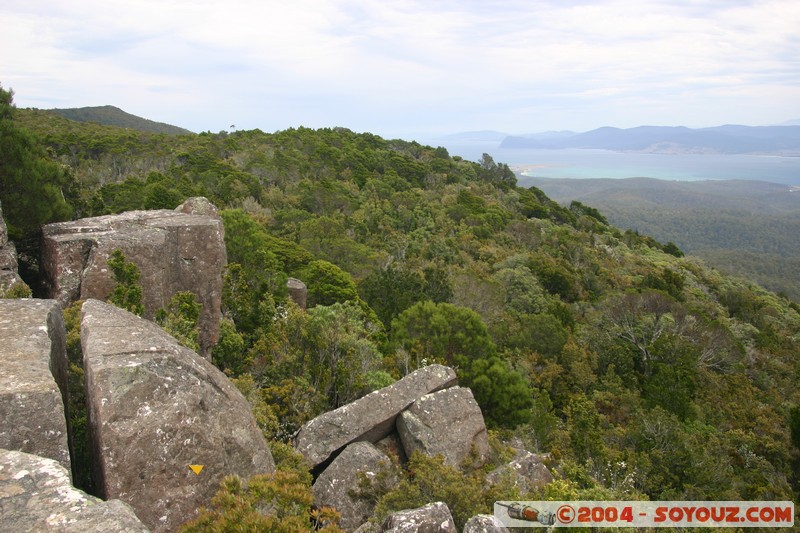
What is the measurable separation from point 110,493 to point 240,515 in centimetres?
185

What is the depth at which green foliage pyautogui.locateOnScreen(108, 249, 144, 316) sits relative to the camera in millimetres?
10227

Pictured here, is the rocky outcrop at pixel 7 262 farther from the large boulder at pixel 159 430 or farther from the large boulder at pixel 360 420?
the large boulder at pixel 360 420

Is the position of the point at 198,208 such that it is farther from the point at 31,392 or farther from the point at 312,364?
the point at 31,392

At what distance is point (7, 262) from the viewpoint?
11.0 metres

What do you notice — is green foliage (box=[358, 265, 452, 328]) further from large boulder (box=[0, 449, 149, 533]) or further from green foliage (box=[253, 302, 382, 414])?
large boulder (box=[0, 449, 149, 533])

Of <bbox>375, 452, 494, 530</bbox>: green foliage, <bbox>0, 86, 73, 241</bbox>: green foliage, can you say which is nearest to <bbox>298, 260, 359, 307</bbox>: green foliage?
<bbox>0, 86, 73, 241</bbox>: green foliage

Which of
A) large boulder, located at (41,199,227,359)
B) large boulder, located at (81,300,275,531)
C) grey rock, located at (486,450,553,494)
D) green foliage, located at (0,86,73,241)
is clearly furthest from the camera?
green foliage, located at (0,86,73,241)

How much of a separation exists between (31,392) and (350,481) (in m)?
5.09

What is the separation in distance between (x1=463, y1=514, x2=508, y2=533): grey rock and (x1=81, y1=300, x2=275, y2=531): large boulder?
115 inches

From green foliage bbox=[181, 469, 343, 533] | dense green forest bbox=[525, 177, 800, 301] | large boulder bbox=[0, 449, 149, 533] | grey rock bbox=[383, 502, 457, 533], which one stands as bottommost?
dense green forest bbox=[525, 177, 800, 301]

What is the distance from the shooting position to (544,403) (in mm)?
17156

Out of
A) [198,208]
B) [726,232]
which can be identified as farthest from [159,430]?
[726,232]

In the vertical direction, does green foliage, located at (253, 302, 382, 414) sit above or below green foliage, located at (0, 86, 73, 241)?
below

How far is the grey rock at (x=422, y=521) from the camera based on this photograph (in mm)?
6516
